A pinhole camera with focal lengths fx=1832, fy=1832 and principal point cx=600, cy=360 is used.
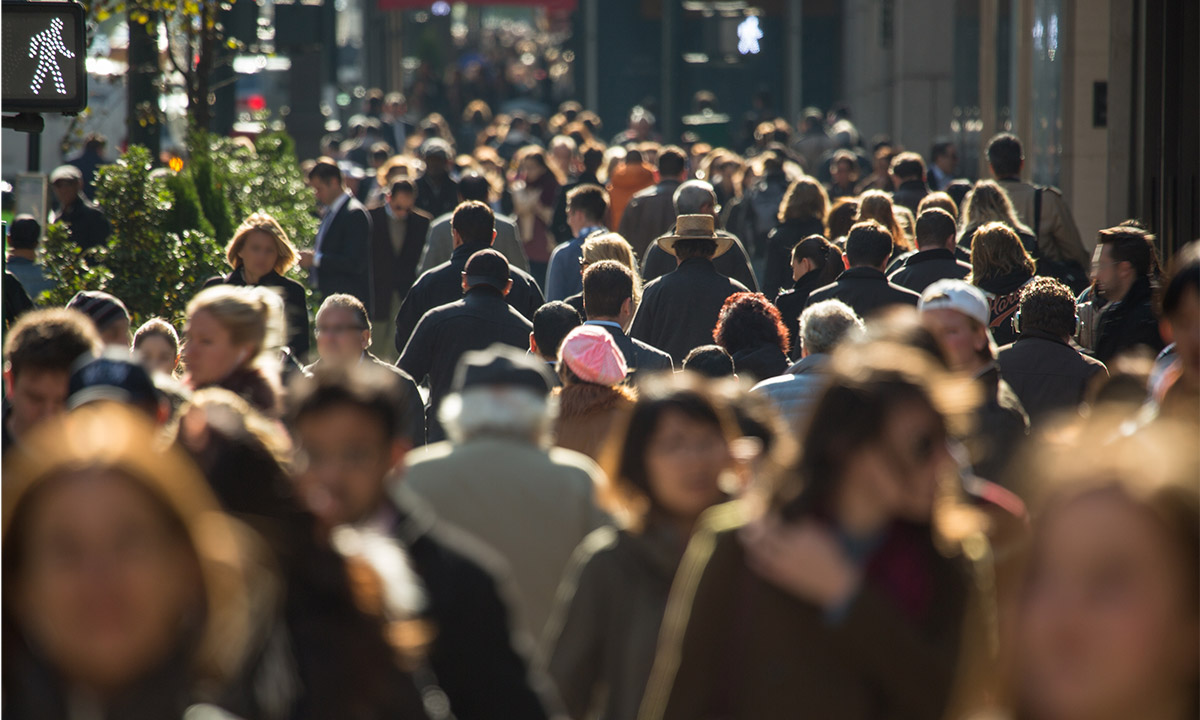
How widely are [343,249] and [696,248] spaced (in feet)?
13.4

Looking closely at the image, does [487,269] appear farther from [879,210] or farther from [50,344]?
[50,344]

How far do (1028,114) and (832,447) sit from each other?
17.6 meters

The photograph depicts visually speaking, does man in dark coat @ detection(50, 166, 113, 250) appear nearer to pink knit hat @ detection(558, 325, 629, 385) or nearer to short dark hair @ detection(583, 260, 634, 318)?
short dark hair @ detection(583, 260, 634, 318)

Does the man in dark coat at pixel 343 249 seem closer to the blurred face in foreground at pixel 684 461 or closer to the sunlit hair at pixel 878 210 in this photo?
the sunlit hair at pixel 878 210

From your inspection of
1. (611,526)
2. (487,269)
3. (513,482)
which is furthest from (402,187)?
(611,526)

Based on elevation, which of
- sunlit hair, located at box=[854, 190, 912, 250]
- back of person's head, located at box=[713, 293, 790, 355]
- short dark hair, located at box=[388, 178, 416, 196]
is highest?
short dark hair, located at box=[388, 178, 416, 196]

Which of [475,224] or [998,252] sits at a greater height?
[475,224]

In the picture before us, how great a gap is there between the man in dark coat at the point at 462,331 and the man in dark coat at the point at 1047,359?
9.27 ft

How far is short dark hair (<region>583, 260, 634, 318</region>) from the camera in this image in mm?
8625

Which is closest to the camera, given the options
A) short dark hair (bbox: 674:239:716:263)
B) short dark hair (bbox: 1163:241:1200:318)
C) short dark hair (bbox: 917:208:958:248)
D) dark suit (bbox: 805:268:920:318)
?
short dark hair (bbox: 1163:241:1200:318)

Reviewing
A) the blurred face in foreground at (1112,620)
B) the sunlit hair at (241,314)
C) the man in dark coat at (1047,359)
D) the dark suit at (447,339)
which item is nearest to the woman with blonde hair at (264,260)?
the dark suit at (447,339)

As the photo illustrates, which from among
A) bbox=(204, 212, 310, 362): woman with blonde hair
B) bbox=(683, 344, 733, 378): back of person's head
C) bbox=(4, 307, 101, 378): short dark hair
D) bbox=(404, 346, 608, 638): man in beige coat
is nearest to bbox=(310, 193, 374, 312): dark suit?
bbox=(204, 212, 310, 362): woman with blonde hair

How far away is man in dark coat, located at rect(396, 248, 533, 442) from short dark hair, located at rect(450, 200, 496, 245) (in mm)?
1578

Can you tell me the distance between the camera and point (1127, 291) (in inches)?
331
